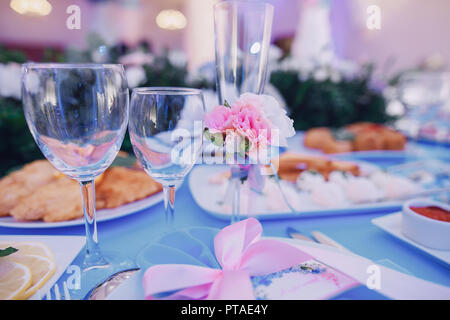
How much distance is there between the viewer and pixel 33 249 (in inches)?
17.5

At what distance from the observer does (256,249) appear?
39cm

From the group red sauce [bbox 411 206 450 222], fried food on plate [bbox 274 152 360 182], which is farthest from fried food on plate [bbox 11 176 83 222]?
red sauce [bbox 411 206 450 222]

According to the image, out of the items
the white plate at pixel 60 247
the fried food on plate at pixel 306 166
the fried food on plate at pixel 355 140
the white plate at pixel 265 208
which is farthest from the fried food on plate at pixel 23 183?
the fried food on plate at pixel 355 140

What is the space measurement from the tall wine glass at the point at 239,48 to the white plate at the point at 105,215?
0.69ft

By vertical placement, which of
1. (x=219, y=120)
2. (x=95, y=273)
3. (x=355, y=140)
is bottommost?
(x=95, y=273)

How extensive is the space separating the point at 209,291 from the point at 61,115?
28 cm

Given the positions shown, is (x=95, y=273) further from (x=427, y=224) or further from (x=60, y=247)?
(x=427, y=224)

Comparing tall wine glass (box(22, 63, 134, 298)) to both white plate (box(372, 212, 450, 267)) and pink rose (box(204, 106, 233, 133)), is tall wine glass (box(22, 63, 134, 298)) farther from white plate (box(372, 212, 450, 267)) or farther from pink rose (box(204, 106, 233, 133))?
white plate (box(372, 212, 450, 267))

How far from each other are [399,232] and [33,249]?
615 millimetres

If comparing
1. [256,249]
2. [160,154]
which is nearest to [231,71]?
[160,154]

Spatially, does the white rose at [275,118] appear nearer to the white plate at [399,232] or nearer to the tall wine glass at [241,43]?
the tall wine glass at [241,43]

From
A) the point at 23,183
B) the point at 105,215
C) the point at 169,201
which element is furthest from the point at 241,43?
the point at 23,183
